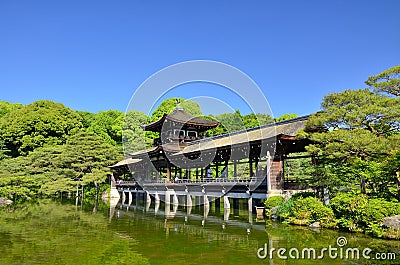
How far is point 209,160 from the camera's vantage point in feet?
88.1

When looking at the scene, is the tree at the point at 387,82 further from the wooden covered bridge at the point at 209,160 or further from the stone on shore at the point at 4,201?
the stone on shore at the point at 4,201

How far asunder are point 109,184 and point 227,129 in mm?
23105

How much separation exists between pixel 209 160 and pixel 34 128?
93.8 feet

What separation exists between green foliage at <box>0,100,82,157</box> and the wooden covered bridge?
39.3ft

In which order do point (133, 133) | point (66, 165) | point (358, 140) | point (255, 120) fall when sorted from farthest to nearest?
point (255, 120)
point (133, 133)
point (66, 165)
point (358, 140)

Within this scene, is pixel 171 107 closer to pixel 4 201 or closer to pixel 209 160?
pixel 209 160

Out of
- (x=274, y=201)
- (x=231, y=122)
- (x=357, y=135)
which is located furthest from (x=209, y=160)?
(x=231, y=122)

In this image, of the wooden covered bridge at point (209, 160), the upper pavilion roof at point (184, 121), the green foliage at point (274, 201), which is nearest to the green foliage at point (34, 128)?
the wooden covered bridge at point (209, 160)

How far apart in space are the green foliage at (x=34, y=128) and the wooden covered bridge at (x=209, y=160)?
12.0 metres

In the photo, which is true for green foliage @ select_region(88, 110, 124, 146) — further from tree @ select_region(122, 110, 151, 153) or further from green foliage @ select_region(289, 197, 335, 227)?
green foliage @ select_region(289, 197, 335, 227)

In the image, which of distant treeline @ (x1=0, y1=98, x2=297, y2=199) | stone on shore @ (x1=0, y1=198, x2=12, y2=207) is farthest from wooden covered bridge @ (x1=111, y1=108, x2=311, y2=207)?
stone on shore @ (x1=0, y1=198, x2=12, y2=207)

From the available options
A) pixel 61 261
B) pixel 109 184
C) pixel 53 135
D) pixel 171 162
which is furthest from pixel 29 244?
pixel 53 135

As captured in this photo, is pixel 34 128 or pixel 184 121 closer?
pixel 184 121

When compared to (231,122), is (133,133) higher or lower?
lower
